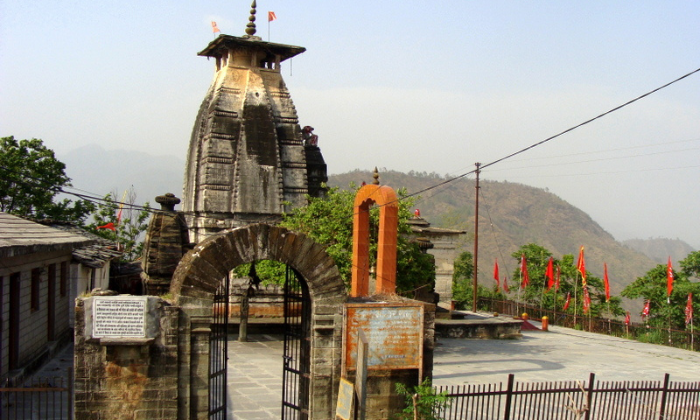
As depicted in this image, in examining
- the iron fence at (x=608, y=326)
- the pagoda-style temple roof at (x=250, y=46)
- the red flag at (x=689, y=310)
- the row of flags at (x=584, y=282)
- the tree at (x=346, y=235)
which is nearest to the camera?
the tree at (x=346, y=235)

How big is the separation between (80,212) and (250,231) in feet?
75.9

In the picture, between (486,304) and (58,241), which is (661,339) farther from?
(58,241)

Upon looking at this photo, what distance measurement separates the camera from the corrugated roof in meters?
12.4

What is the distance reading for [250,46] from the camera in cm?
2889

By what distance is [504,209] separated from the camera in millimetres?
123188

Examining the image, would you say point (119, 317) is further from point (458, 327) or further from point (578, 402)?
point (458, 327)

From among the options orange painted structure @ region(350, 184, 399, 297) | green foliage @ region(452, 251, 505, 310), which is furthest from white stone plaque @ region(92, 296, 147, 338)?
green foliage @ region(452, 251, 505, 310)

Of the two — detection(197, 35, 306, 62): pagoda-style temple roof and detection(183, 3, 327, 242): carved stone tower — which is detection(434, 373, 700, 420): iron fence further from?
detection(197, 35, 306, 62): pagoda-style temple roof

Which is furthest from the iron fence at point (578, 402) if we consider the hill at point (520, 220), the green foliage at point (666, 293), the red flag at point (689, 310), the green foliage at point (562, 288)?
the hill at point (520, 220)

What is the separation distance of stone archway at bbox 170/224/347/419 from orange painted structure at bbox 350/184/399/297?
6823 millimetres

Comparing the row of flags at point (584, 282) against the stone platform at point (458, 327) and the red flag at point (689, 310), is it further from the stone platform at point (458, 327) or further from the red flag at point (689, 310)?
the stone platform at point (458, 327)

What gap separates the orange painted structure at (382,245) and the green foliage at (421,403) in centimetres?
686

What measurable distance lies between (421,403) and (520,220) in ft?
372

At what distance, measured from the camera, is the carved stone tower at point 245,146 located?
26.8m
